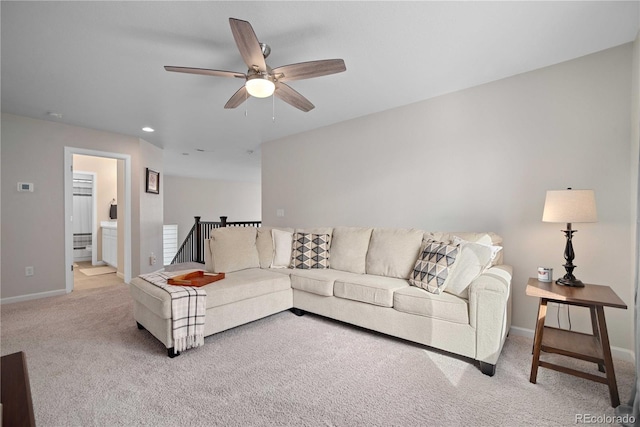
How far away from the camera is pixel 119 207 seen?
16.5 feet

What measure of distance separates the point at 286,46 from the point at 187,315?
2.25 metres

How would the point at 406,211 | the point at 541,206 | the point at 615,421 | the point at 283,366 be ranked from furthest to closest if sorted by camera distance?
the point at 406,211 → the point at 541,206 → the point at 283,366 → the point at 615,421

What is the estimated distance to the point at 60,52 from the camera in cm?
228

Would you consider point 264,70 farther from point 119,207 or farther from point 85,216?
point 85,216

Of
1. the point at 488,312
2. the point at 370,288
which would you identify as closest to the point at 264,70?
the point at 370,288

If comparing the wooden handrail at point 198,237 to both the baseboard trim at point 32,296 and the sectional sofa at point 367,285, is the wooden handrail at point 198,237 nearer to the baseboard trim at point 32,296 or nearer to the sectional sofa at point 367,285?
the baseboard trim at point 32,296

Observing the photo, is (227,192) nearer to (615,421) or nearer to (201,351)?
(201,351)

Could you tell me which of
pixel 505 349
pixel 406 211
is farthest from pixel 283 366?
pixel 406 211

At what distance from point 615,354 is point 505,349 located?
797 mm

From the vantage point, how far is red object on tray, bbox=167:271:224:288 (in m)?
2.47

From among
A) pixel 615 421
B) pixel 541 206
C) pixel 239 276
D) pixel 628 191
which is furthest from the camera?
pixel 239 276

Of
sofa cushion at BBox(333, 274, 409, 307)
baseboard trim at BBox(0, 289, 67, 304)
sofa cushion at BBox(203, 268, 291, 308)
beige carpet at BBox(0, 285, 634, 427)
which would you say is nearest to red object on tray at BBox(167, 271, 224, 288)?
sofa cushion at BBox(203, 268, 291, 308)

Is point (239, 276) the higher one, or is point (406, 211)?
point (406, 211)

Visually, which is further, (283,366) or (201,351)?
(201,351)
